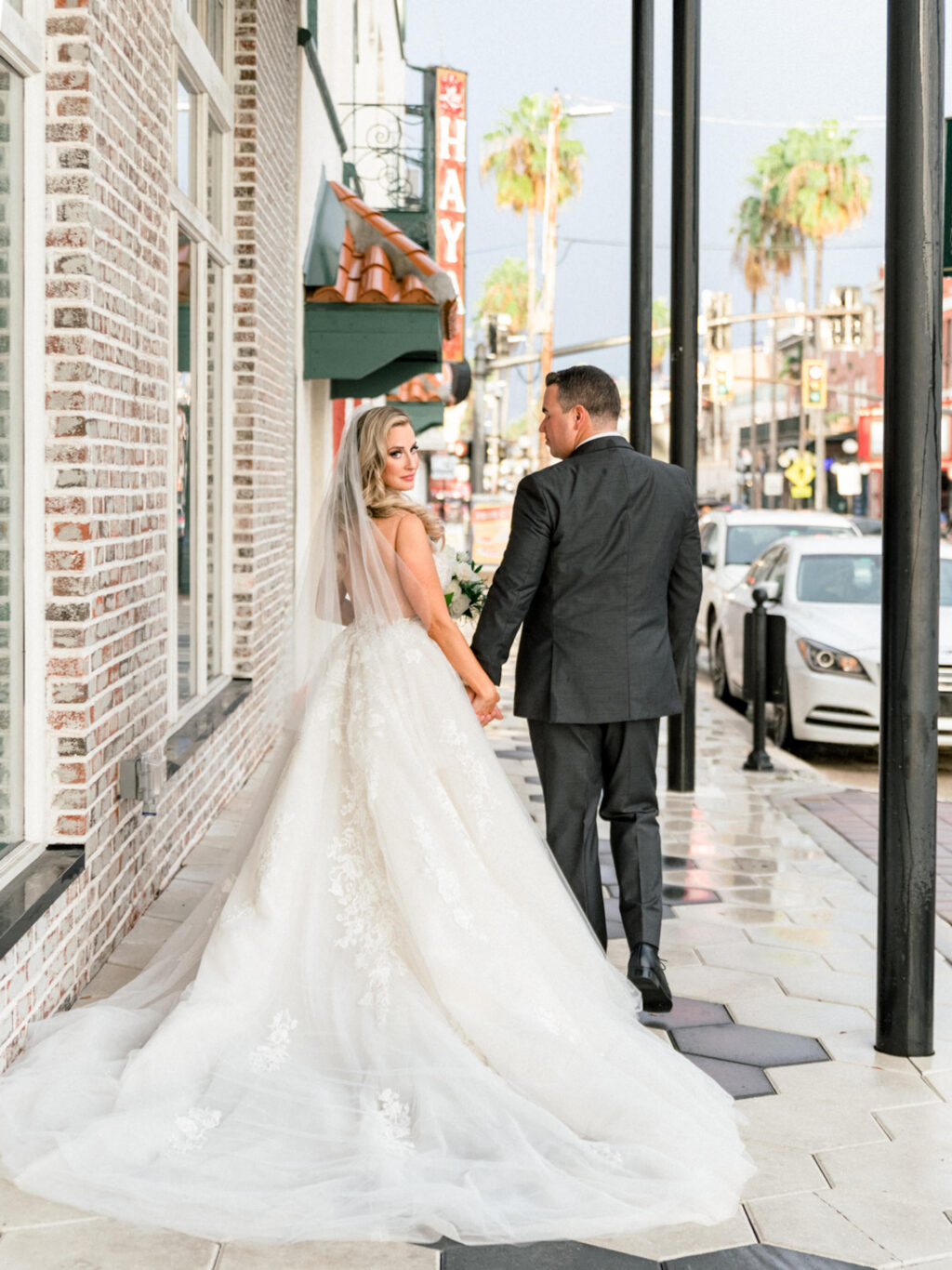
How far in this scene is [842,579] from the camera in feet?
40.0

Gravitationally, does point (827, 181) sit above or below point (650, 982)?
above

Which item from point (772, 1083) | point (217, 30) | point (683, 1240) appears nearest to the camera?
point (683, 1240)

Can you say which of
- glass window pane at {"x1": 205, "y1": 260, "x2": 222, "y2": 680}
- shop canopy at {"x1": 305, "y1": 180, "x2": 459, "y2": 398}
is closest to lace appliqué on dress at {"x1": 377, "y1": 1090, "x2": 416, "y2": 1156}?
glass window pane at {"x1": 205, "y1": 260, "x2": 222, "y2": 680}

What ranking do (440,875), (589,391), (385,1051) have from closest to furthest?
1. (385,1051)
2. (440,875)
3. (589,391)

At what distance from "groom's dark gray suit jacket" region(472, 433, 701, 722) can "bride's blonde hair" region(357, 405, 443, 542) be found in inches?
19.4

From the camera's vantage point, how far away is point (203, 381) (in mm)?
7914

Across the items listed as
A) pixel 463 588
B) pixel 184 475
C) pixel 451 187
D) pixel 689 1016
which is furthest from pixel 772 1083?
pixel 451 187

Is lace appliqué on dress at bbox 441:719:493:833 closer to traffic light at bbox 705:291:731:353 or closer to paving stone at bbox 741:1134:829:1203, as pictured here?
paving stone at bbox 741:1134:829:1203

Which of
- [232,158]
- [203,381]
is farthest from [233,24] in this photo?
[203,381]

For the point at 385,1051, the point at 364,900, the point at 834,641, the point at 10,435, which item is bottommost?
the point at 385,1051

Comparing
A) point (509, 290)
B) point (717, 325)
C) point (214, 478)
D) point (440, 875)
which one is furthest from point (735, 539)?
point (509, 290)

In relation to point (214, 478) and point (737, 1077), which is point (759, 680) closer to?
point (214, 478)

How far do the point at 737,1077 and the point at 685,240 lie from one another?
589 cm

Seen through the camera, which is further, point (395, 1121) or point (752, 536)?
point (752, 536)
